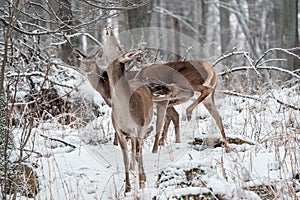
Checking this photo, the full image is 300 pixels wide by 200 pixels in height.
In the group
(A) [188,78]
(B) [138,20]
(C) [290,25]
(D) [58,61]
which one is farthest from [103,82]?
(C) [290,25]

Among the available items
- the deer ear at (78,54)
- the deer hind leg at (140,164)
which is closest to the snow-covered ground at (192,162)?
the deer hind leg at (140,164)

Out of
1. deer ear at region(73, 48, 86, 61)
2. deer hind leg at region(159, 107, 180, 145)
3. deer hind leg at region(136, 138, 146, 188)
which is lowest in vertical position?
deer hind leg at region(136, 138, 146, 188)

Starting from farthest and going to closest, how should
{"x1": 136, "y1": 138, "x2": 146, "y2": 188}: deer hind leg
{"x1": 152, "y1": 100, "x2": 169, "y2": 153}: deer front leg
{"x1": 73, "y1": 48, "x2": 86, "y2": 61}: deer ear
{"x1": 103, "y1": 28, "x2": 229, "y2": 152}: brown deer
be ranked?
{"x1": 103, "y1": 28, "x2": 229, "y2": 152}: brown deer → {"x1": 152, "y1": 100, "x2": 169, "y2": 153}: deer front leg → {"x1": 73, "y1": 48, "x2": 86, "y2": 61}: deer ear → {"x1": 136, "y1": 138, "x2": 146, "y2": 188}: deer hind leg

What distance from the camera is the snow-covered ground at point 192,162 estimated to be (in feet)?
12.8

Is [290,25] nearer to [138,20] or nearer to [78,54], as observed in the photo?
[138,20]

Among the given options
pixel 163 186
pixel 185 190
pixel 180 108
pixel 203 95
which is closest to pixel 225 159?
pixel 163 186

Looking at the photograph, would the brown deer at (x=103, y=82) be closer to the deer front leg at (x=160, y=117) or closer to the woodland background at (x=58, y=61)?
the deer front leg at (x=160, y=117)

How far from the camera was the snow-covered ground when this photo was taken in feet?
12.8

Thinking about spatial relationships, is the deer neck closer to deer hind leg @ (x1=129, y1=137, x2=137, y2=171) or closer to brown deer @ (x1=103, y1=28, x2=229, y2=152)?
deer hind leg @ (x1=129, y1=137, x2=137, y2=171)

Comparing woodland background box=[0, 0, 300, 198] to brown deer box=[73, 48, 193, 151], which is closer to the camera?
woodland background box=[0, 0, 300, 198]

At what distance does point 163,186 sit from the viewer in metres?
4.30

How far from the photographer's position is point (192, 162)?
14.3 ft

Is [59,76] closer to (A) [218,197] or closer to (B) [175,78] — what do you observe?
(B) [175,78]

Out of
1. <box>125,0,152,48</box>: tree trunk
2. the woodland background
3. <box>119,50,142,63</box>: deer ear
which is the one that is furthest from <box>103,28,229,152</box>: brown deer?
<box>125,0,152,48</box>: tree trunk
